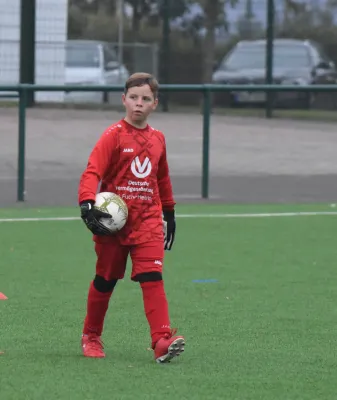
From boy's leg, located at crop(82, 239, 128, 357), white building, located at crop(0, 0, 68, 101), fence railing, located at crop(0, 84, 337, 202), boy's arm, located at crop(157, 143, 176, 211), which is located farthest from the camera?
white building, located at crop(0, 0, 68, 101)

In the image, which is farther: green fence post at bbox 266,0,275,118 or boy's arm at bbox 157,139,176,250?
green fence post at bbox 266,0,275,118

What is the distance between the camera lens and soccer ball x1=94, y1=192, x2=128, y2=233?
595cm

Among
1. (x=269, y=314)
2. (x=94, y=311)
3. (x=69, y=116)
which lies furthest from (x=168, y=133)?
(x=94, y=311)

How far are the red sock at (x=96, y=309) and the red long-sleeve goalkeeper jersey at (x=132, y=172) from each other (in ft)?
1.02

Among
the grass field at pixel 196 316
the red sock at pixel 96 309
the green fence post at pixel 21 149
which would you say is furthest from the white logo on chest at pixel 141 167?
the green fence post at pixel 21 149

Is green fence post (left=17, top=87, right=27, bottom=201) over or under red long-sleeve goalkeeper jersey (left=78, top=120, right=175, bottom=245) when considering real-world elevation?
under

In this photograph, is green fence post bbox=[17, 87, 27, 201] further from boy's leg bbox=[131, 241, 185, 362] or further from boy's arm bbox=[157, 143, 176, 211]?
boy's leg bbox=[131, 241, 185, 362]

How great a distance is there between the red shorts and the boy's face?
0.64 metres

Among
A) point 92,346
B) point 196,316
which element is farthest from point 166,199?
point 196,316

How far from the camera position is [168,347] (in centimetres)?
596

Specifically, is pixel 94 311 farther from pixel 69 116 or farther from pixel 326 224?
pixel 69 116

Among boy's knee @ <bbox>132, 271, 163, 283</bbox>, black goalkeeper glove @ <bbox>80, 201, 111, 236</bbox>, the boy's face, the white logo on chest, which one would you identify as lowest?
boy's knee @ <bbox>132, 271, 163, 283</bbox>

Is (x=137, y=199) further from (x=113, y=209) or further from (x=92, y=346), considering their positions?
(x=92, y=346)

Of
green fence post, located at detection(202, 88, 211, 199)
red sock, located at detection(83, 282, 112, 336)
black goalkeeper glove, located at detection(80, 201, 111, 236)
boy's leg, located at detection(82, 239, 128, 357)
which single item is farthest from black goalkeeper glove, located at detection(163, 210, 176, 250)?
green fence post, located at detection(202, 88, 211, 199)
